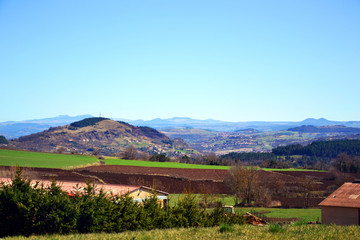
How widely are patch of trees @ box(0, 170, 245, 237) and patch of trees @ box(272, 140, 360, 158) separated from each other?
506 ft

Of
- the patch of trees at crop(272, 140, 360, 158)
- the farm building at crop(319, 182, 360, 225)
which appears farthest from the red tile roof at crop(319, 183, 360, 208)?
the patch of trees at crop(272, 140, 360, 158)

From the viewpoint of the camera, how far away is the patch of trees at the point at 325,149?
528 ft

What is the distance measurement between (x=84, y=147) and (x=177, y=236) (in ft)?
568

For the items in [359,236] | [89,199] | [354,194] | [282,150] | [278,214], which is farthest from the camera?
[282,150]

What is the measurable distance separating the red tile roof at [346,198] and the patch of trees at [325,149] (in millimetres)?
135135

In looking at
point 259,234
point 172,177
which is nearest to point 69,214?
point 259,234

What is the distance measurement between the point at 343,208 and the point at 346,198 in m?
0.99

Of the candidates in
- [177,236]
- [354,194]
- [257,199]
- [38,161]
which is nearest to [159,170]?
[38,161]

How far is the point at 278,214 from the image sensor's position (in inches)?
1626

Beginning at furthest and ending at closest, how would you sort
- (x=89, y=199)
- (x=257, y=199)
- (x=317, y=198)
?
(x=317, y=198), (x=257, y=199), (x=89, y=199)

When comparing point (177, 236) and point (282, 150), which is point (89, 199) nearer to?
point (177, 236)

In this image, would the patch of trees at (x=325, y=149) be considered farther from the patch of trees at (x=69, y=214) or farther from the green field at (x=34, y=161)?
the patch of trees at (x=69, y=214)

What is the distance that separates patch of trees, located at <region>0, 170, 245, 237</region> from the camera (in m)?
15.4

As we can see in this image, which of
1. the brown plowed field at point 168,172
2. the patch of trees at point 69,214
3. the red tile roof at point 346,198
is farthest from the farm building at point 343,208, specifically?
the brown plowed field at point 168,172
